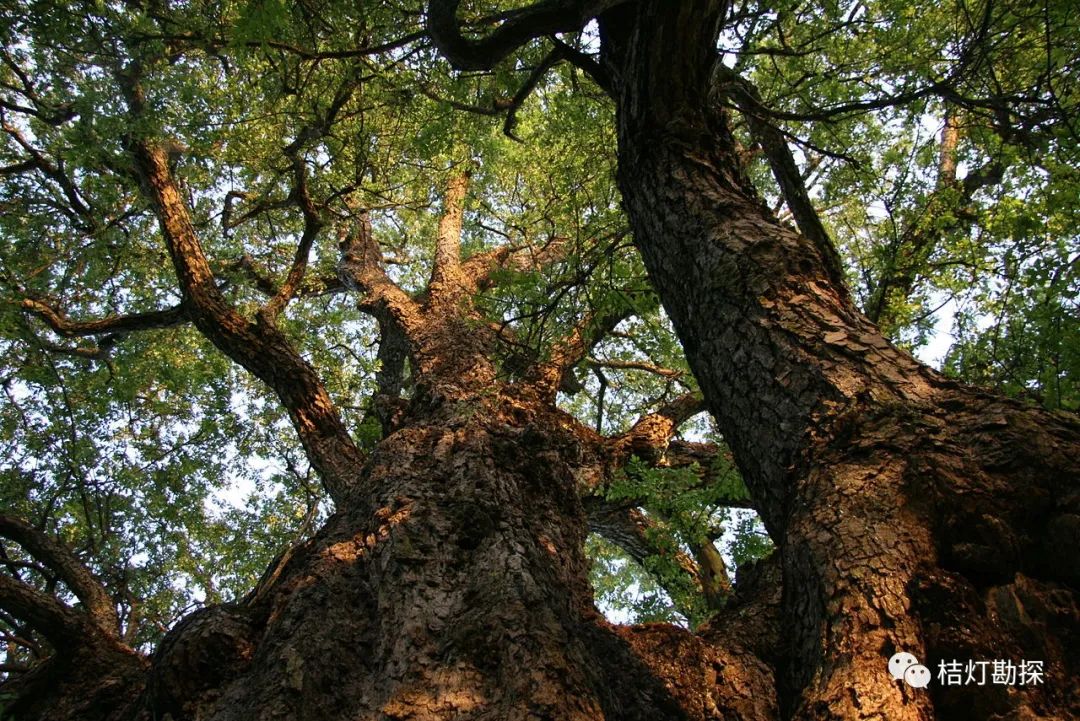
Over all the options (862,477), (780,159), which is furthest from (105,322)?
(862,477)

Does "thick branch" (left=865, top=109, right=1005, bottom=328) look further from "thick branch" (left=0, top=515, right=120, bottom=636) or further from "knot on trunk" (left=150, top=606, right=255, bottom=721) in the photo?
"thick branch" (left=0, top=515, right=120, bottom=636)

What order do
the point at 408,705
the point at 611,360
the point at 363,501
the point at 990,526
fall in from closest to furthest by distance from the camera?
the point at 990,526 < the point at 408,705 < the point at 363,501 < the point at 611,360

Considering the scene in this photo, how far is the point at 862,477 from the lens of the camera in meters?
1.93

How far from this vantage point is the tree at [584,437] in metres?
1.77

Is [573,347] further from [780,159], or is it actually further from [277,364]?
[277,364]

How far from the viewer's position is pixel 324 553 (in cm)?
304

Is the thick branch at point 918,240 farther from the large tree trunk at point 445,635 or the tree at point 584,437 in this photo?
the large tree trunk at point 445,635

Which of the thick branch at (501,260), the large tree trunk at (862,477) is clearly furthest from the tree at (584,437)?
the thick branch at (501,260)

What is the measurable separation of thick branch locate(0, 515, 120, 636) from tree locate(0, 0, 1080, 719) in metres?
0.03

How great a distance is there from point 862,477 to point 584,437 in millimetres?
3850

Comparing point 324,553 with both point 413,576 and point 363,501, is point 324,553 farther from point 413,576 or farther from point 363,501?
point 413,576

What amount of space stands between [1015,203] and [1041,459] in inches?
168

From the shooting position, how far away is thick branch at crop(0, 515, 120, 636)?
4297 millimetres

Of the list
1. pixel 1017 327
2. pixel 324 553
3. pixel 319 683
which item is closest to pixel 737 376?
pixel 319 683
